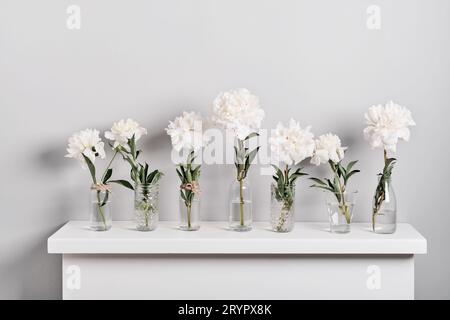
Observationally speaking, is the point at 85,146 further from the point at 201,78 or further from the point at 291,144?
the point at 291,144

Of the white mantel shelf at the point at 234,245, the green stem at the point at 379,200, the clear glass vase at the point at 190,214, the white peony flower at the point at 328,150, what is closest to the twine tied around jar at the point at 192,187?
the clear glass vase at the point at 190,214

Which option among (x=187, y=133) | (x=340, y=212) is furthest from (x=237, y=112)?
(x=340, y=212)

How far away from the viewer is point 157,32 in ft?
4.53

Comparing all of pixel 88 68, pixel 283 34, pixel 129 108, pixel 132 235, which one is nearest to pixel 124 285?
pixel 132 235

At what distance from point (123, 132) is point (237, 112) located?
10.5 inches

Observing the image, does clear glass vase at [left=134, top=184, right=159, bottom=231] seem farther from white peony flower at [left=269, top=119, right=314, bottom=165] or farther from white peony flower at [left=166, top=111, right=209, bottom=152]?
white peony flower at [left=269, top=119, right=314, bottom=165]

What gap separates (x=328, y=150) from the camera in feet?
4.25

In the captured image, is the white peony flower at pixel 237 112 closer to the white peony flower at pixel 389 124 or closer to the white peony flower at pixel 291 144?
the white peony flower at pixel 291 144

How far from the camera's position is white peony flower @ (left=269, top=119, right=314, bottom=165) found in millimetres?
1263

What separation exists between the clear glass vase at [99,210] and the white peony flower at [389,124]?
2.05ft

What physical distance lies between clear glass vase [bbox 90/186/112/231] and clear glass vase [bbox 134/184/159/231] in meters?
0.07

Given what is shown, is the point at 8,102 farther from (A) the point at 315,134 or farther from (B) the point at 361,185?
(B) the point at 361,185

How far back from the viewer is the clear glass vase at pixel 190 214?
132 cm

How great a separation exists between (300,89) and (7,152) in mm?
728
